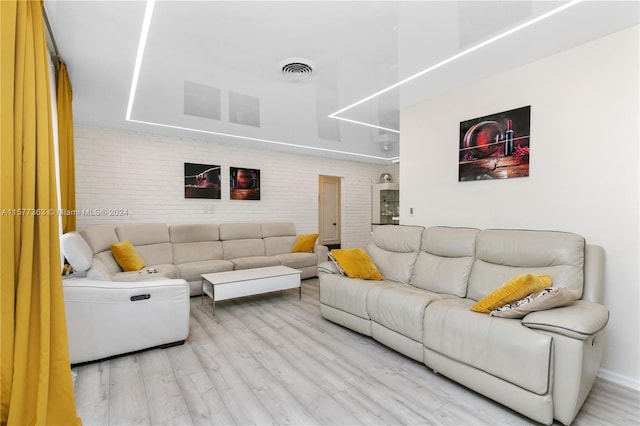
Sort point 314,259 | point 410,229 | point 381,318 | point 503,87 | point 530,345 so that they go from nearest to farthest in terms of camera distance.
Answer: point 530,345 < point 381,318 < point 503,87 < point 410,229 < point 314,259

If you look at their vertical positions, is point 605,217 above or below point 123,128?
below

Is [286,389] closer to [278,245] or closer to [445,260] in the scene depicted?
[445,260]

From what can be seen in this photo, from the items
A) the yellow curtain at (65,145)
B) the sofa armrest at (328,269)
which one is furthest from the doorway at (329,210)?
the yellow curtain at (65,145)

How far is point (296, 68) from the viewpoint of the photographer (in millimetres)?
2697

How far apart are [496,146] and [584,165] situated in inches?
28.2

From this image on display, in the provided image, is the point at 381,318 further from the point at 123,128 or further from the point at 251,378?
the point at 123,128

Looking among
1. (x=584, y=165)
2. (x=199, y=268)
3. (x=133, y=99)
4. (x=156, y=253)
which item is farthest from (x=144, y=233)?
(x=584, y=165)

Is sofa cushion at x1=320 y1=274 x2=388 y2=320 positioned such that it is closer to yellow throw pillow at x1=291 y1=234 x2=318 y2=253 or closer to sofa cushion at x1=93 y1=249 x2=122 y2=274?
yellow throw pillow at x1=291 y1=234 x2=318 y2=253

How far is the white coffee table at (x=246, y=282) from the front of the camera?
345 cm

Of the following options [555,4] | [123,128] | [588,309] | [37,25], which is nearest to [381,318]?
[588,309]

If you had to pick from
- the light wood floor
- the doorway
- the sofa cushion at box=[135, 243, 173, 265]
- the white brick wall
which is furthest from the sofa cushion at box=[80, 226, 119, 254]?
the doorway

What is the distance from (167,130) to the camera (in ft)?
15.8

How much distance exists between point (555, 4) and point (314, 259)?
4474 millimetres

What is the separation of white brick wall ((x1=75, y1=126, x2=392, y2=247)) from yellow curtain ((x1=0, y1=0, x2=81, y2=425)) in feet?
12.0
